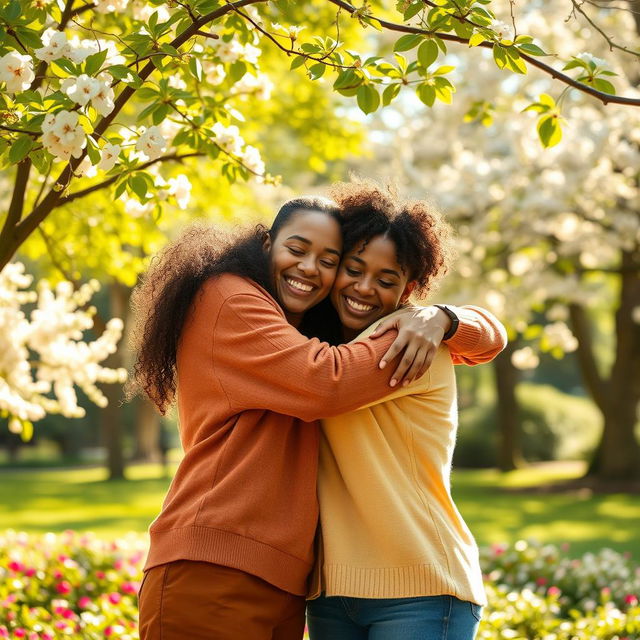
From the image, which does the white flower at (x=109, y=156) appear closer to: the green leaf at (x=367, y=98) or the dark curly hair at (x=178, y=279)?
the dark curly hair at (x=178, y=279)

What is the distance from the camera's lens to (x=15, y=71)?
2.54m

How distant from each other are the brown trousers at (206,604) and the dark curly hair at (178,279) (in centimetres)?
62

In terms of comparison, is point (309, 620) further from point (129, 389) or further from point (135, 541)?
point (135, 541)

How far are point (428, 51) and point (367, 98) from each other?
25 cm

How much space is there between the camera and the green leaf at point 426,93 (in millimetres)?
3086

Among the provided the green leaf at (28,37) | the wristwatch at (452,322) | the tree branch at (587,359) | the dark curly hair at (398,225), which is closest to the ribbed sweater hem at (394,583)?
the wristwatch at (452,322)

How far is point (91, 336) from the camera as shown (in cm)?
3338

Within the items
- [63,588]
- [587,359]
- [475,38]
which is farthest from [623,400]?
[475,38]

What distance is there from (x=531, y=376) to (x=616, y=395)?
85.8 ft

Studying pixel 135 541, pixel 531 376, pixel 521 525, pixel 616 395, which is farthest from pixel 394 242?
pixel 531 376

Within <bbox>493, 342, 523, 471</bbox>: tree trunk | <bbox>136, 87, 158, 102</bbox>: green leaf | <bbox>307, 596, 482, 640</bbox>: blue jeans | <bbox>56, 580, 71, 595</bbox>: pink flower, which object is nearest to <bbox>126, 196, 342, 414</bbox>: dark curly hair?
<bbox>136, 87, 158, 102</bbox>: green leaf

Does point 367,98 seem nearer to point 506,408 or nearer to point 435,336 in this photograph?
point 435,336

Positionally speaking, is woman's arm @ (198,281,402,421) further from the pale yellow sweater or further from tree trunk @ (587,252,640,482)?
tree trunk @ (587,252,640,482)

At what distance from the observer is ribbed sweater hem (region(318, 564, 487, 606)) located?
2.48 m
